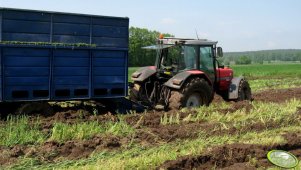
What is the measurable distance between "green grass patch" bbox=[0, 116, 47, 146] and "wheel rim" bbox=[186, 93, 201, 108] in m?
4.75

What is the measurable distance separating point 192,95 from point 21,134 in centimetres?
561

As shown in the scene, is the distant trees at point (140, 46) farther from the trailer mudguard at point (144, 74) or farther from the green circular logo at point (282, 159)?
the green circular logo at point (282, 159)

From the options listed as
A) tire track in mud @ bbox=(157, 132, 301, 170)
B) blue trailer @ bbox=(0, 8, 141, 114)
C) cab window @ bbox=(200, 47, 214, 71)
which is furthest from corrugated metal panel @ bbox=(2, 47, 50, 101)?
cab window @ bbox=(200, 47, 214, 71)

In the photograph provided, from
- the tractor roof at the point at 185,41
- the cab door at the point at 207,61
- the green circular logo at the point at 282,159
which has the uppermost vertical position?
the tractor roof at the point at 185,41

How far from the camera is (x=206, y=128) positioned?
8773 millimetres

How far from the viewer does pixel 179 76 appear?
37.4 ft

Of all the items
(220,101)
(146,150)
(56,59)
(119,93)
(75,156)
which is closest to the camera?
(75,156)

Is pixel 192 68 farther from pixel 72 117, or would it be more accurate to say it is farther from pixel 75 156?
pixel 75 156

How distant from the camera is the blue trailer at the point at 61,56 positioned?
882 cm

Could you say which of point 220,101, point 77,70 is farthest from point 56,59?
point 220,101

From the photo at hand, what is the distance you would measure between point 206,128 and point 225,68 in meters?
5.07

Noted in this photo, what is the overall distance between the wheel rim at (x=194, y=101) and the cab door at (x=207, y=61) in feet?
2.83

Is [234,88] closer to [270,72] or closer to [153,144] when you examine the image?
[153,144]

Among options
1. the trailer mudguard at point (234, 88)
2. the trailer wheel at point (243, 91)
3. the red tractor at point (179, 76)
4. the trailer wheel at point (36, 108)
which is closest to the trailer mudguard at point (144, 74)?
the red tractor at point (179, 76)
